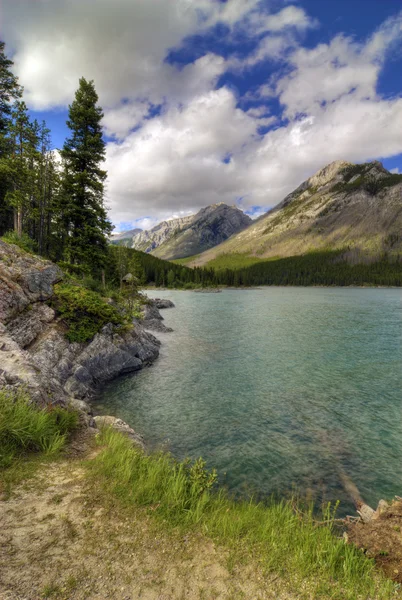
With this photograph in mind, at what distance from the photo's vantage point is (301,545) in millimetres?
5574

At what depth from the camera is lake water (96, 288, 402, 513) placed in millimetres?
10914

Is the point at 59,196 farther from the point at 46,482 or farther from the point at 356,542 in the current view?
the point at 356,542

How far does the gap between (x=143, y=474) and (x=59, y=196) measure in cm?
3196

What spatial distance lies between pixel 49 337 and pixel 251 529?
1706 centimetres

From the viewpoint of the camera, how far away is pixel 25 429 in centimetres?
788

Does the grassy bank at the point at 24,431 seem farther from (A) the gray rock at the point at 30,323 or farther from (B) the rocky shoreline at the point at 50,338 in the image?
(A) the gray rock at the point at 30,323

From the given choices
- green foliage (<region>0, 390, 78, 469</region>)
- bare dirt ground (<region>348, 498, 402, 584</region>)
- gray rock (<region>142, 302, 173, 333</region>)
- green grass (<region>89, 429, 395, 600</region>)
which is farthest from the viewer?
gray rock (<region>142, 302, 173, 333</region>)

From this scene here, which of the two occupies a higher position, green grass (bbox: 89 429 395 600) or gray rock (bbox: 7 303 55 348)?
gray rock (bbox: 7 303 55 348)

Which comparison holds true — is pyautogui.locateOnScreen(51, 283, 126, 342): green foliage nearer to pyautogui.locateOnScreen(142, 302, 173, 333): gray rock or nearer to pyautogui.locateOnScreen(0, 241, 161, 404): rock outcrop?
pyautogui.locateOnScreen(0, 241, 161, 404): rock outcrop

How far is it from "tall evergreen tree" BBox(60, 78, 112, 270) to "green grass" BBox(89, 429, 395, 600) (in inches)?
1119

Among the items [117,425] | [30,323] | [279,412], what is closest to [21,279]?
[30,323]

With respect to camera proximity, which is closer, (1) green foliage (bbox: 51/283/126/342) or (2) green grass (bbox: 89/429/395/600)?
(2) green grass (bbox: 89/429/395/600)

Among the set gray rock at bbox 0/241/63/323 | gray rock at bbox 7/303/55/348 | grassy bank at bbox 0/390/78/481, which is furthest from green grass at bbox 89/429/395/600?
gray rock at bbox 0/241/63/323

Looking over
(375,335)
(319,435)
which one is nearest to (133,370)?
(319,435)
